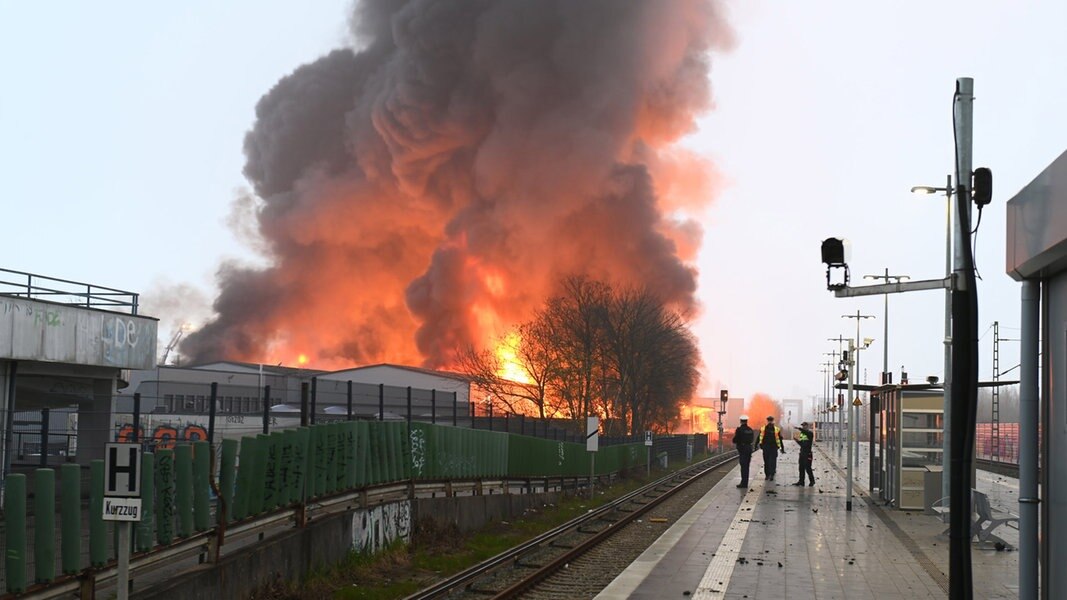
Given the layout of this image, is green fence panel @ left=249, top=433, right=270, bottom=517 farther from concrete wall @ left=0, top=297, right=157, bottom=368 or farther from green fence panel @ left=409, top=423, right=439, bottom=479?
concrete wall @ left=0, top=297, right=157, bottom=368

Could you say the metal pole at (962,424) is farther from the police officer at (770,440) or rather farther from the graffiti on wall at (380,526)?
the police officer at (770,440)

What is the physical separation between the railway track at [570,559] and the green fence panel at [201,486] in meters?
2.49

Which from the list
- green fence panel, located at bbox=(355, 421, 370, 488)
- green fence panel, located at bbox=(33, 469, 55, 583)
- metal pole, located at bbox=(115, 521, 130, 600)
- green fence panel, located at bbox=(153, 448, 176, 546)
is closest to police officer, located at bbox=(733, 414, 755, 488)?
green fence panel, located at bbox=(355, 421, 370, 488)

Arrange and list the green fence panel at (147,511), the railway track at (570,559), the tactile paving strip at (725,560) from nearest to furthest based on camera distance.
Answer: the green fence panel at (147,511)
the tactile paving strip at (725,560)
the railway track at (570,559)

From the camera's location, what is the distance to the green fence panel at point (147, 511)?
10.7 metres

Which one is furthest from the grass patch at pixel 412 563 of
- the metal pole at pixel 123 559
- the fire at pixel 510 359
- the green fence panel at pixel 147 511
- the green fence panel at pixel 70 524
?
the fire at pixel 510 359

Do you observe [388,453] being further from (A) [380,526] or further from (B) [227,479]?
(B) [227,479]

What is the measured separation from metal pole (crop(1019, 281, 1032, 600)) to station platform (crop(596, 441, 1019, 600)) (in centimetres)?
479

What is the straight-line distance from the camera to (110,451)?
8695mm

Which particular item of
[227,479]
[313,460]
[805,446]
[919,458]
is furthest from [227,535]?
[805,446]

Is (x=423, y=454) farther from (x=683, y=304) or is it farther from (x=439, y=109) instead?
(x=439, y=109)

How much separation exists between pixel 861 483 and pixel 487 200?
4787 cm

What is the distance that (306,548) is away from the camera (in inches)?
558

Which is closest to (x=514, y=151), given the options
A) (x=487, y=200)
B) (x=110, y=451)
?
(x=487, y=200)
